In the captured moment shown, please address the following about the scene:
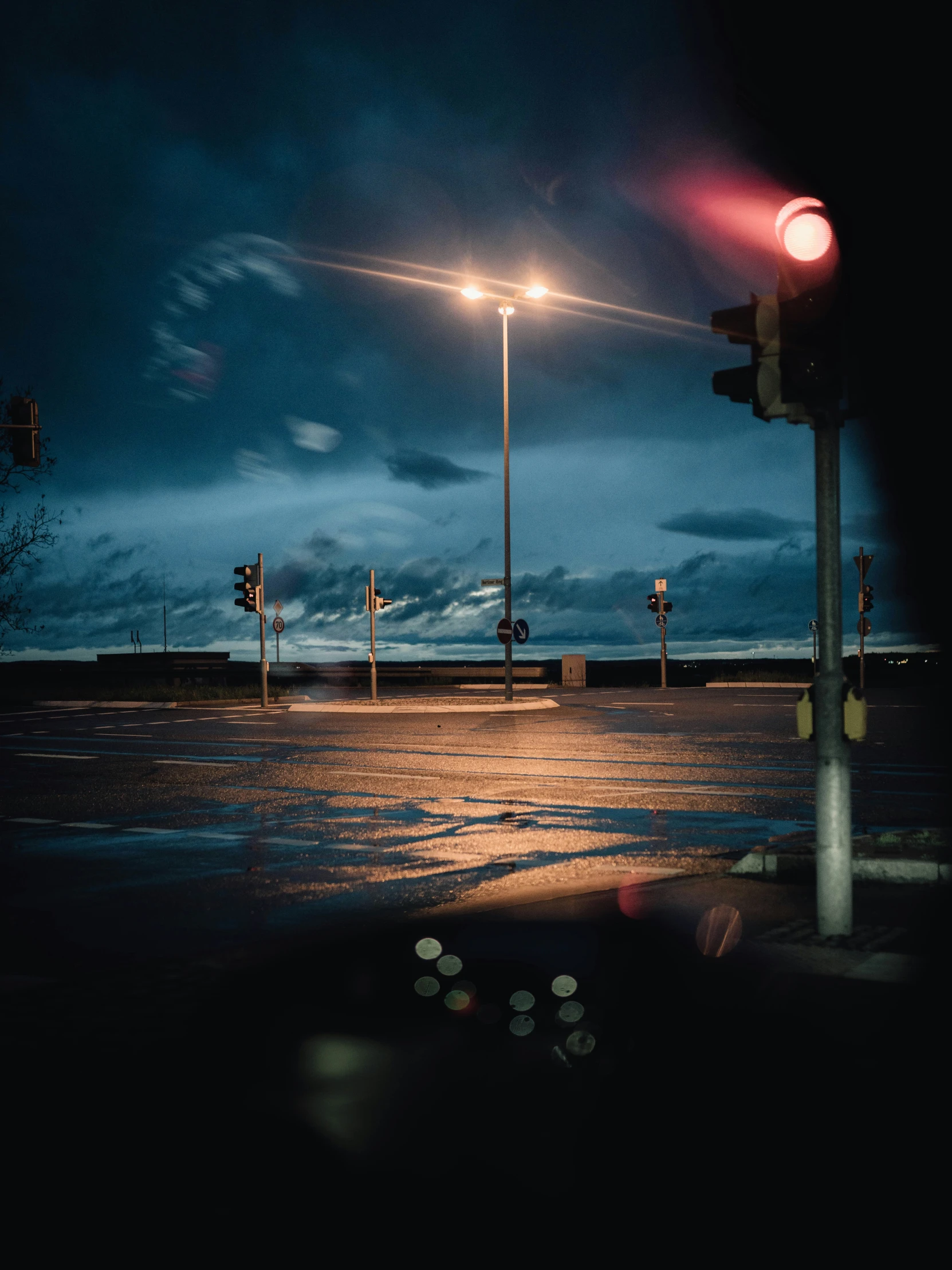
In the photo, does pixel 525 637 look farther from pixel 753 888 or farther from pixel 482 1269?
pixel 482 1269

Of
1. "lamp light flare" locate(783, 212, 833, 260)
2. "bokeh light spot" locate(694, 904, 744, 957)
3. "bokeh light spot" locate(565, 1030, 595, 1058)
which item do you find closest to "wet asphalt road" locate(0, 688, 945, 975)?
"bokeh light spot" locate(694, 904, 744, 957)

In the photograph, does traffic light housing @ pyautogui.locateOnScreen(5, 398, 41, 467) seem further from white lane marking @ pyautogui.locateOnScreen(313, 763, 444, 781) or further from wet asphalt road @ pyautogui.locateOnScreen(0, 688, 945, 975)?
white lane marking @ pyautogui.locateOnScreen(313, 763, 444, 781)

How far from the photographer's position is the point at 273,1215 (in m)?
3.39

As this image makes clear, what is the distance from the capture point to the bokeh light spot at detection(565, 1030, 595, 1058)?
4.70 m

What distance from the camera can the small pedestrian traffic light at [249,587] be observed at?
36531 millimetres

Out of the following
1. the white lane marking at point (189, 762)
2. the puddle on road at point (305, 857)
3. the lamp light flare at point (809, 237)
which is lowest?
the puddle on road at point (305, 857)

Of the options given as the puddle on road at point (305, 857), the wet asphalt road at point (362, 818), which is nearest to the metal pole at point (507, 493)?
the wet asphalt road at point (362, 818)

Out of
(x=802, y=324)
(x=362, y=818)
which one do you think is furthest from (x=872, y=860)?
(x=362, y=818)

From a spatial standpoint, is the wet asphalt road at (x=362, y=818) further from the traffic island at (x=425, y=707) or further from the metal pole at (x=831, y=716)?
the traffic island at (x=425, y=707)

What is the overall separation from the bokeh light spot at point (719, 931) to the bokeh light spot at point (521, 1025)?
1.52m

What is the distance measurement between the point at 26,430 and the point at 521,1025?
67.1 feet

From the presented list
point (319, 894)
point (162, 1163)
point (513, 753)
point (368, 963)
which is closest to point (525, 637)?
point (513, 753)

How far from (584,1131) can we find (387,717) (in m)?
27.0

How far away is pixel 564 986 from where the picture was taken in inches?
222
